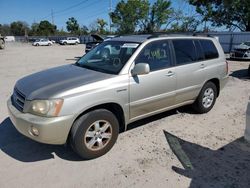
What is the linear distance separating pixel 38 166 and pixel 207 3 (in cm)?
3228

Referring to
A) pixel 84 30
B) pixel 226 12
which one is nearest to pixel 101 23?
pixel 84 30

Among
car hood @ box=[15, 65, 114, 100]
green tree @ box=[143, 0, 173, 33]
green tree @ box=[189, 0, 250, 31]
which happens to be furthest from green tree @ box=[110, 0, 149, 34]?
car hood @ box=[15, 65, 114, 100]

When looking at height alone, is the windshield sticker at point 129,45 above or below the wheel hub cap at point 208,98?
above

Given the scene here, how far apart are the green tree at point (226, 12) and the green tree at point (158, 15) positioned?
1293 cm

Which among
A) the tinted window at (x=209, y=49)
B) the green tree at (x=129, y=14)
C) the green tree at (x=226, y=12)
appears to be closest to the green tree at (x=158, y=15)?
the green tree at (x=129, y=14)

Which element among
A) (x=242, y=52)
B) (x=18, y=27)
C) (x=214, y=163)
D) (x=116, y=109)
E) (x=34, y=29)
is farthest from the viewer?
(x=18, y=27)

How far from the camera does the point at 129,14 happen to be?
44.5 m

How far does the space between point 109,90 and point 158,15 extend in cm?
4499

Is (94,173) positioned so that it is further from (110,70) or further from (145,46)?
(145,46)

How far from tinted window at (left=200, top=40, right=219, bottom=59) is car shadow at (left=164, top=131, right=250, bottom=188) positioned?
194 cm

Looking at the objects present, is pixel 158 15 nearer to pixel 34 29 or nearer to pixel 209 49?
pixel 209 49

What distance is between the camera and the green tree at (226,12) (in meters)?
27.5

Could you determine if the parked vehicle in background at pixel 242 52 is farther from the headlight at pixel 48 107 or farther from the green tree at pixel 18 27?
the green tree at pixel 18 27

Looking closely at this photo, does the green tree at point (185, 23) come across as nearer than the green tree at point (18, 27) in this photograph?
Yes
